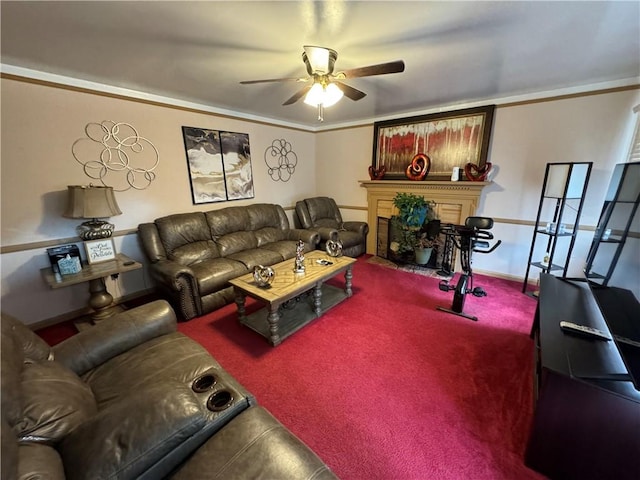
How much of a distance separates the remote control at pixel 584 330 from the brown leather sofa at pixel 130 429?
154 centimetres

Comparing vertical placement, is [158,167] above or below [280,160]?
below

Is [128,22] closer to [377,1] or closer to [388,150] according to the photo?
[377,1]

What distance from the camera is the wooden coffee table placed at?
2.16m

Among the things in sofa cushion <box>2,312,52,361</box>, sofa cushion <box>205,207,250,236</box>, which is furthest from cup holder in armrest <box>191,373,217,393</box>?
sofa cushion <box>205,207,250,236</box>

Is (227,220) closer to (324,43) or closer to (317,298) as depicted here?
(317,298)

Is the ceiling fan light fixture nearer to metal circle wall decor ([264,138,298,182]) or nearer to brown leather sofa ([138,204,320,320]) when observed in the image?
brown leather sofa ([138,204,320,320])

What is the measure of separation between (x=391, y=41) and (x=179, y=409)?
2431 mm

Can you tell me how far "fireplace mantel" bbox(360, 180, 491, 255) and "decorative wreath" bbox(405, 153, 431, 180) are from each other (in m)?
0.09

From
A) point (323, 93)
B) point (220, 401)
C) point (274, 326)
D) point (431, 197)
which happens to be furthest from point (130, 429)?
point (431, 197)

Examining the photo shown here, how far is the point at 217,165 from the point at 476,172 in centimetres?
353

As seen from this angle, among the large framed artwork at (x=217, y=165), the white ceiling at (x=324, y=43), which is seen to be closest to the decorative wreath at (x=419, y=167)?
the white ceiling at (x=324, y=43)

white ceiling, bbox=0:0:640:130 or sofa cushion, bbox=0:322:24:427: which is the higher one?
white ceiling, bbox=0:0:640:130

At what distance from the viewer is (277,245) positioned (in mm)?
3646

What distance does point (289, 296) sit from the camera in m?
2.18
